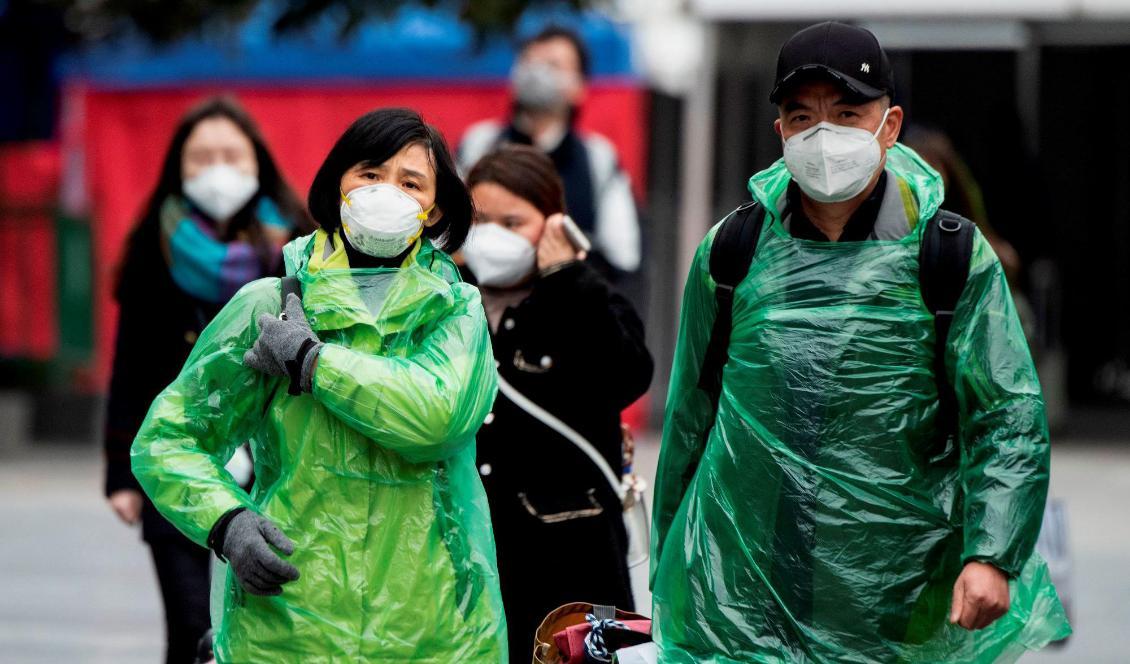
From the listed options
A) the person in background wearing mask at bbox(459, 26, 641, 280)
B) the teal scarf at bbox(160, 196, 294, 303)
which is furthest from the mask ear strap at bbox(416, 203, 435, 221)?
the person in background wearing mask at bbox(459, 26, 641, 280)

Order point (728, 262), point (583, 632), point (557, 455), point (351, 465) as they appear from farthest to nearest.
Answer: point (557, 455) < point (583, 632) < point (728, 262) < point (351, 465)

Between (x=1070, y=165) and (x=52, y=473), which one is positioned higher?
(x=1070, y=165)

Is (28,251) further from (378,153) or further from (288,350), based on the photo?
(288,350)

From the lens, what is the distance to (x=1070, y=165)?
1606cm

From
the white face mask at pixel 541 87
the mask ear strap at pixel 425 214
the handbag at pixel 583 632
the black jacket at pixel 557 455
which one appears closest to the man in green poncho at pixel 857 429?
the handbag at pixel 583 632

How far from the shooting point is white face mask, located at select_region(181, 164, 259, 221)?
538 cm

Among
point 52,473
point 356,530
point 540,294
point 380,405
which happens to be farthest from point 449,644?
point 52,473

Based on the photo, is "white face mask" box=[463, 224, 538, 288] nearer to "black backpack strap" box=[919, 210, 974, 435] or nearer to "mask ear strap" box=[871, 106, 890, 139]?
"mask ear strap" box=[871, 106, 890, 139]

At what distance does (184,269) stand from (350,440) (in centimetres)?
213

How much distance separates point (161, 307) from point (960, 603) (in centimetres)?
283

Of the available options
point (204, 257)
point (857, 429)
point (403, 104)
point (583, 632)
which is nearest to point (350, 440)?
point (583, 632)

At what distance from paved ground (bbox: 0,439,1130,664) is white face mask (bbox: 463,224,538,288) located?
3085 mm

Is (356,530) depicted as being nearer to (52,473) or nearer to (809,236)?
(809,236)

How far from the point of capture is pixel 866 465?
335 cm
